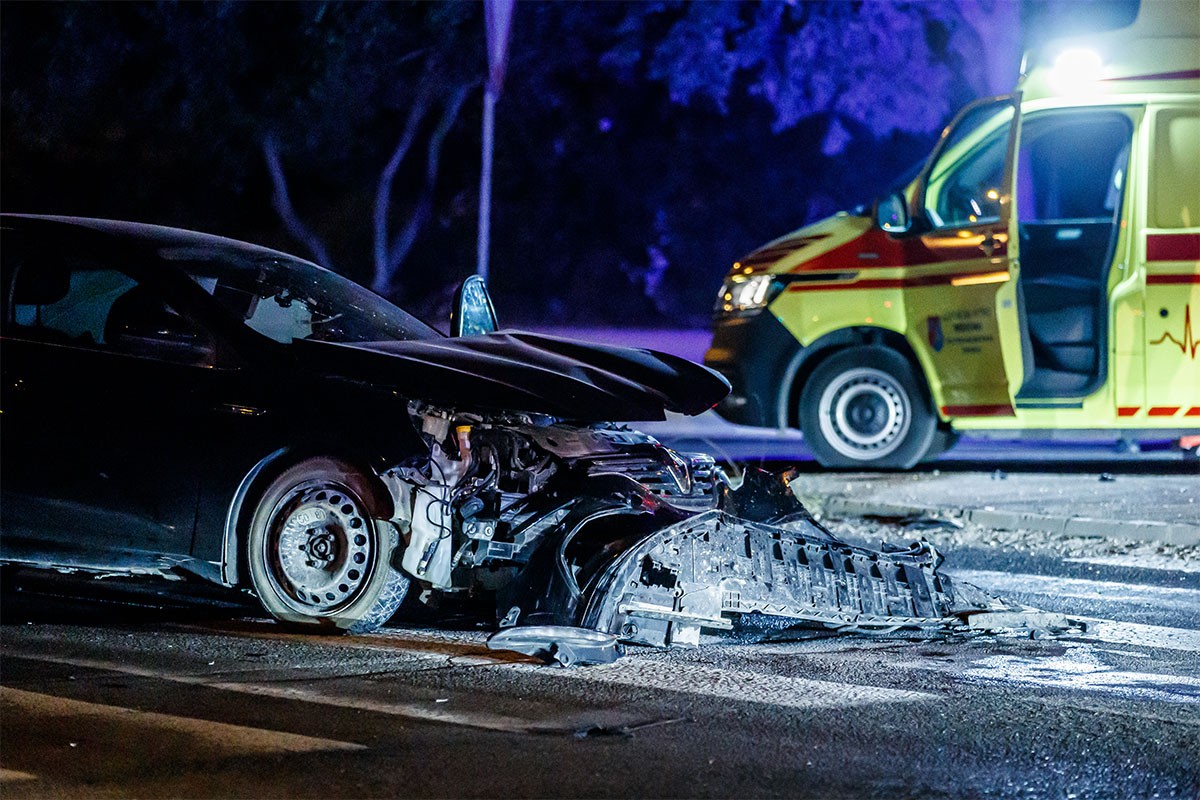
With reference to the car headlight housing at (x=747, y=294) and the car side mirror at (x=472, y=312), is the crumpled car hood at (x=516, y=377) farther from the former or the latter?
the car headlight housing at (x=747, y=294)

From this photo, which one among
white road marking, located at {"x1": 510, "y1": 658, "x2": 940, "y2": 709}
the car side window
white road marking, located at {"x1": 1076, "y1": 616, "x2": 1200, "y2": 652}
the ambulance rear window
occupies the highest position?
the ambulance rear window

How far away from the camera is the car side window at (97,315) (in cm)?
703

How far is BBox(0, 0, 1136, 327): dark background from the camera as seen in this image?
78.2 ft

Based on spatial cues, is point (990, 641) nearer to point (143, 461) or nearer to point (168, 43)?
point (143, 461)

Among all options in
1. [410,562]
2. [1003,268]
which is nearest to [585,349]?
[410,562]

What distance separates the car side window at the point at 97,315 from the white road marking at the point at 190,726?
1.64m

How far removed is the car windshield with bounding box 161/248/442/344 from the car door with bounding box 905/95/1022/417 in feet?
14.7

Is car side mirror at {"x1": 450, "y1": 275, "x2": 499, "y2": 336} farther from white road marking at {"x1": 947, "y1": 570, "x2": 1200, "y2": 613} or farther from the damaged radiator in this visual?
white road marking at {"x1": 947, "y1": 570, "x2": 1200, "y2": 613}

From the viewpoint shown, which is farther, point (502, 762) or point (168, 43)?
point (168, 43)

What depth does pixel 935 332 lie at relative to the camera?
37.9 feet

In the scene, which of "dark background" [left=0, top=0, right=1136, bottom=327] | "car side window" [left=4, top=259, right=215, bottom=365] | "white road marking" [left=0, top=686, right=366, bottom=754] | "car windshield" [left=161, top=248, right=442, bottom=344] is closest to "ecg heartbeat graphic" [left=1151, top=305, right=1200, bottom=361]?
"car windshield" [left=161, top=248, right=442, bottom=344]

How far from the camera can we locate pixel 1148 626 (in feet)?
23.6

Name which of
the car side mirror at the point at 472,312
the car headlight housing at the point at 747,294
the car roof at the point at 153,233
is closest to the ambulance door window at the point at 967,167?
the car headlight housing at the point at 747,294

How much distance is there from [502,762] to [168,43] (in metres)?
21.1
